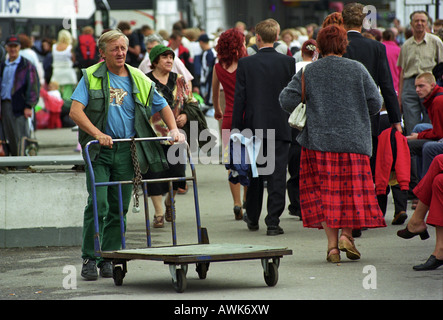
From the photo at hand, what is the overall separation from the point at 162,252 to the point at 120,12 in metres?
31.8

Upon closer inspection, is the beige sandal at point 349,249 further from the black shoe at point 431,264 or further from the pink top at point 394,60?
the pink top at point 394,60

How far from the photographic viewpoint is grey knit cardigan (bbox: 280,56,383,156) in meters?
8.08

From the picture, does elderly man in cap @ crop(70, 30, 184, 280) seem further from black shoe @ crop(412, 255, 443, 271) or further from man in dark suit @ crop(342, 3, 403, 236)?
man in dark suit @ crop(342, 3, 403, 236)

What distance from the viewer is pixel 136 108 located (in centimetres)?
770

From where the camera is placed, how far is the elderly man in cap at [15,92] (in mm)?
15203

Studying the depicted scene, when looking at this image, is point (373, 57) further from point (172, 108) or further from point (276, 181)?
point (172, 108)

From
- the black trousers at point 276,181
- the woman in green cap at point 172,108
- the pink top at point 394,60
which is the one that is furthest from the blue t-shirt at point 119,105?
the pink top at point 394,60

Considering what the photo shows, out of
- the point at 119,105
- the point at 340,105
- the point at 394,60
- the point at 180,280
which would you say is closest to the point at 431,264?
the point at 340,105

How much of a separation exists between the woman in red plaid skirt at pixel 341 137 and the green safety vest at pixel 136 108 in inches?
50.5

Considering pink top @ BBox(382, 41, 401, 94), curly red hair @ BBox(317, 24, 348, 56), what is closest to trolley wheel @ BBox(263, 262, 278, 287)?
curly red hair @ BBox(317, 24, 348, 56)

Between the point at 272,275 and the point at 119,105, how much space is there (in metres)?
1.74

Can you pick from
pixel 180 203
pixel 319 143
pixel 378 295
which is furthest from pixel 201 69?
pixel 378 295

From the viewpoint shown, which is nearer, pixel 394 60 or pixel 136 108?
pixel 136 108
